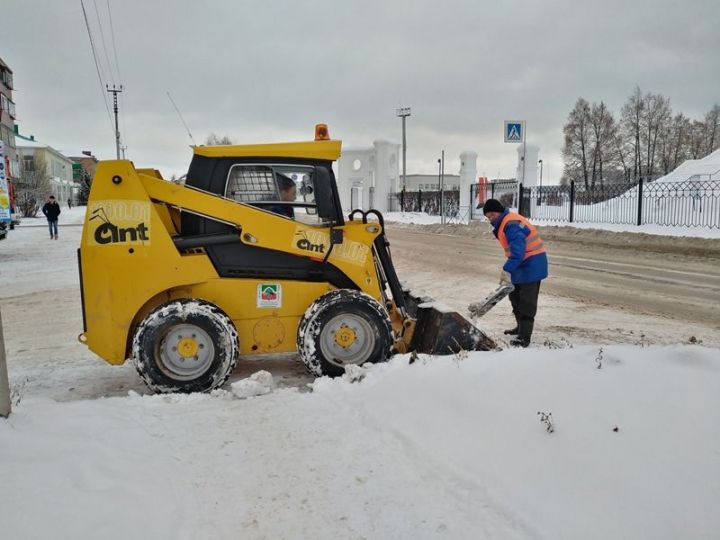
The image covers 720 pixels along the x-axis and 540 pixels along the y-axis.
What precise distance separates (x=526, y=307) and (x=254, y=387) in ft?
10.7

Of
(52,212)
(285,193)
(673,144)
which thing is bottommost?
(285,193)

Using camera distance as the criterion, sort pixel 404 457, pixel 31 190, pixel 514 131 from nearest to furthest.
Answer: pixel 404 457, pixel 514 131, pixel 31 190

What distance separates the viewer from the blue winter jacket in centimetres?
621

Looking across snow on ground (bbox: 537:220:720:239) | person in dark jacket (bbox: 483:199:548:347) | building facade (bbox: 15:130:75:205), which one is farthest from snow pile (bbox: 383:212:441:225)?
building facade (bbox: 15:130:75:205)

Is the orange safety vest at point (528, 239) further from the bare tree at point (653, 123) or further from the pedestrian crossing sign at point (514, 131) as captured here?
the bare tree at point (653, 123)

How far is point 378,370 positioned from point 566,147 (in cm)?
6055

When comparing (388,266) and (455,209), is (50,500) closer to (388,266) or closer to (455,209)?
(388,266)

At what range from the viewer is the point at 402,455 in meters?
3.34

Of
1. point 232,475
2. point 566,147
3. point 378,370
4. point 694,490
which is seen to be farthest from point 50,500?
point 566,147

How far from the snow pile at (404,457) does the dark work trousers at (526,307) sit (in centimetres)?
194

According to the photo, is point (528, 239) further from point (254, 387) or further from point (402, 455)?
point (402, 455)

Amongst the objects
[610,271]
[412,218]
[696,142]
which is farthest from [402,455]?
[696,142]

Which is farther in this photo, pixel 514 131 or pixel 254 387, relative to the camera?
pixel 514 131

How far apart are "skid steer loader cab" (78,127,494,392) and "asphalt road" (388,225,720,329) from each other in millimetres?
4844
